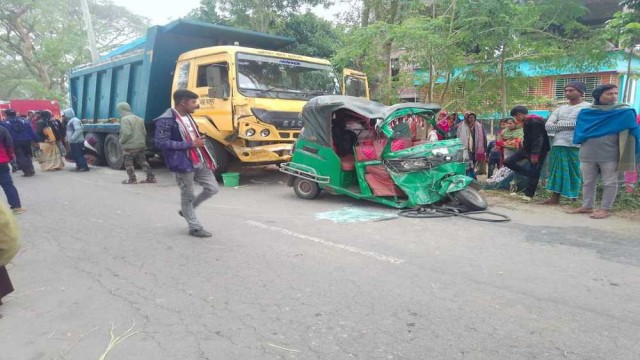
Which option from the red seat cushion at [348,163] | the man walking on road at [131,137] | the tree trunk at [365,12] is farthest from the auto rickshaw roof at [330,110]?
the tree trunk at [365,12]

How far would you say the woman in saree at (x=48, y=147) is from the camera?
36.8 ft

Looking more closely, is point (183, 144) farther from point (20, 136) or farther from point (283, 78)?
point (20, 136)

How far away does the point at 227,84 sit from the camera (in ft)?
25.9

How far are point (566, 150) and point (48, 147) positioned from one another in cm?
1203

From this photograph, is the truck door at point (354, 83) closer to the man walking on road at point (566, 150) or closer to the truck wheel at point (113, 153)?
the man walking on road at point (566, 150)

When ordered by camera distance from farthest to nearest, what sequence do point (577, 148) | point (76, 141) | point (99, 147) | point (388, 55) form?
1. point (99, 147)
2. point (76, 141)
3. point (388, 55)
4. point (577, 148)

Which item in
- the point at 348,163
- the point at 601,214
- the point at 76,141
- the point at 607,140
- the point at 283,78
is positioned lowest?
the point at 601,214

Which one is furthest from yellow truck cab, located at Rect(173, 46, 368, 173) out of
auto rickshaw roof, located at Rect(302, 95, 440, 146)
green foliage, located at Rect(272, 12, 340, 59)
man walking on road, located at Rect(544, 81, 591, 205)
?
green foliage, located at Rect(272, 12, 340, 59)

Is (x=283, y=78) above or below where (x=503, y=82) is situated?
below

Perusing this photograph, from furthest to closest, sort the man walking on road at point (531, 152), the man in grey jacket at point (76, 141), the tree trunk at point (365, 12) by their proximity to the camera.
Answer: the tree trunk at point (365, 12), the man in grey jacket at point (76, 141), the man walking on road at point (531, 152)

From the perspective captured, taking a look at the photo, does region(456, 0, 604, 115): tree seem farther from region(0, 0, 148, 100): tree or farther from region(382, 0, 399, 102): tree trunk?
region(0, 0, 148, 100): tree

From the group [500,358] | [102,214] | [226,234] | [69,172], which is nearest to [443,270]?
[500,358]

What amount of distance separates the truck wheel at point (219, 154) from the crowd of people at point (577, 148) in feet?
13.7

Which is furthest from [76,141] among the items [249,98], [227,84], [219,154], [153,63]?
[249,98]
